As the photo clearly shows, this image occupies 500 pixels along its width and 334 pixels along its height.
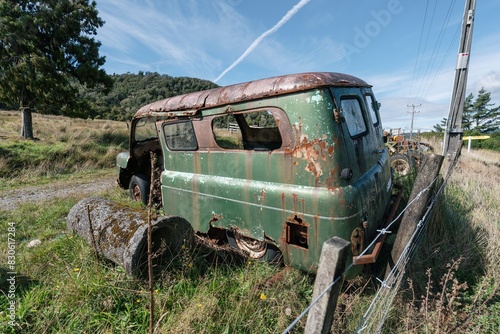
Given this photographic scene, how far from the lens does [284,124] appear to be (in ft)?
8.41

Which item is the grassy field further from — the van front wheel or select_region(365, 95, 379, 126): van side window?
select_region(365, 95, 379, 126): van side window

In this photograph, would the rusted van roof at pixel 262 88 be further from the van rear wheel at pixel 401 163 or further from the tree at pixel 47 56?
the tree at pixel 47 56

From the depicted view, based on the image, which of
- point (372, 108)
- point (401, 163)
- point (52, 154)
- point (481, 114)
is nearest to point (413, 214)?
point (372, 108)

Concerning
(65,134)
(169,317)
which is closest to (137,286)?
(169,317)

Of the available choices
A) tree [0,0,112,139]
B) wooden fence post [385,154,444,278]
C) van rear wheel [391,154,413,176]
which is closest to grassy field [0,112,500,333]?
wooden fence post [385,154,444,278]

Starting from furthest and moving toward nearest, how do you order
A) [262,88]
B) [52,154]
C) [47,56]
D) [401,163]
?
1. [47,56]
2. [52,154]
3. [401,163]
4. [262,88]

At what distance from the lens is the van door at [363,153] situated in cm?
250

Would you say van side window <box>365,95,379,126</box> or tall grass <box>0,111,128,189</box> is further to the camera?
tall grass <box>0,111,128,189</box>

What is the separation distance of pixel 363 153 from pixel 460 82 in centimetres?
568

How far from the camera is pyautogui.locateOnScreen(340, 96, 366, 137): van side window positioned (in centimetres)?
264

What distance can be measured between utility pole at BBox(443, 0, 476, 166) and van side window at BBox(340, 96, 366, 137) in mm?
4595

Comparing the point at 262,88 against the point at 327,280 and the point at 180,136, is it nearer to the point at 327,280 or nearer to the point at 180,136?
the point at 180,136

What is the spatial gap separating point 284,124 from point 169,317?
201cm

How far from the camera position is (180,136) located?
364cm
